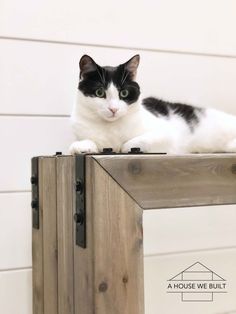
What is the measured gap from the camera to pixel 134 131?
2.77ft

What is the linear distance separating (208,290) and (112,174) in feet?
2.21

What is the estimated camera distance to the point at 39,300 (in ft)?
2.93

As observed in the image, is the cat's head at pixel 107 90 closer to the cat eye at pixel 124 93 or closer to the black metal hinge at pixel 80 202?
the cat eye at pixel 124 93

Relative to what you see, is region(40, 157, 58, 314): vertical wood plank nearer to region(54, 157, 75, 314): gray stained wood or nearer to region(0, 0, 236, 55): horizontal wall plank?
region(54, 157, 75, 314): gray stained wood

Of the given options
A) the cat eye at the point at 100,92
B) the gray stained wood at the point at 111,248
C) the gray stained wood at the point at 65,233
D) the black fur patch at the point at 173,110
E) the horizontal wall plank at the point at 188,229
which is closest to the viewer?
the gray stained wood at the point at 111,248

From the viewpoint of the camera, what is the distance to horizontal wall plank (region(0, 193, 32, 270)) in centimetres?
96

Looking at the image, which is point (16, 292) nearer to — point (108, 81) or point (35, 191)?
point (35, 191)

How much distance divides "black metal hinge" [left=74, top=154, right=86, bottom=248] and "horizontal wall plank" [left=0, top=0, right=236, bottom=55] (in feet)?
1.51

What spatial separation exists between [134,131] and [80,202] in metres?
Result: 0.25

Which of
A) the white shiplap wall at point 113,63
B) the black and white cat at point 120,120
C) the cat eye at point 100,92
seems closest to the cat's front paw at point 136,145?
the black and white cat at point 120,120

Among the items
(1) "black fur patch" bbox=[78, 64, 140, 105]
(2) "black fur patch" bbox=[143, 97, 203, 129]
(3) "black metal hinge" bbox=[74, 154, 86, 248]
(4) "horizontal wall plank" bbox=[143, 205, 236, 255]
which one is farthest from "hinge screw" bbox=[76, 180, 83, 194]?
(4) "horizontal wall plank" bbox=[143, 205, 236, 255]

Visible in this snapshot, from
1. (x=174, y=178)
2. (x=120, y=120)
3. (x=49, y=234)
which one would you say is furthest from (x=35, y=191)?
(x=174, y=178)

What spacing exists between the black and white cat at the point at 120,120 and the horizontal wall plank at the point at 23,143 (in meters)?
0.14

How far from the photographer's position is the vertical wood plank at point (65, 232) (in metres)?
0.71
